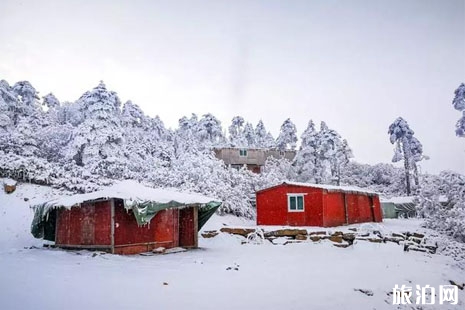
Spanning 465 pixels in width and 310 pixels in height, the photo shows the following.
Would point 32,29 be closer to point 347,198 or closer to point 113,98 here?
point 113,98

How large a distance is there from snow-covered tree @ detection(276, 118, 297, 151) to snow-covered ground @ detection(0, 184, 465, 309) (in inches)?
1592

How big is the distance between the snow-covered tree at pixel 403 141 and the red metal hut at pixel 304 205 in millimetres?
24537

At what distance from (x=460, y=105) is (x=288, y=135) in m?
38.4

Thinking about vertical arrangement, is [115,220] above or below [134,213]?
below

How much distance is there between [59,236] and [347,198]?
1853cm

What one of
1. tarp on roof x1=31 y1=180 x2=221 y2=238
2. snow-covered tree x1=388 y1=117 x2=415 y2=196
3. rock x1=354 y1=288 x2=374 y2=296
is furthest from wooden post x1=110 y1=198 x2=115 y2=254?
snow-covered tree x1=388 y1=117 x2=415 y2=196

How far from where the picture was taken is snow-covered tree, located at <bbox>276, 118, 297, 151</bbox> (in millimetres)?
55588

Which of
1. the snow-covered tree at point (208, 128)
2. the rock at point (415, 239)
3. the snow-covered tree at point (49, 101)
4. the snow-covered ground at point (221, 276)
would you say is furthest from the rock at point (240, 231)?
the snow-covered tree at point (49, 101)

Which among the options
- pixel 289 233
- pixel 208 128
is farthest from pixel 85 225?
pixel 208 128

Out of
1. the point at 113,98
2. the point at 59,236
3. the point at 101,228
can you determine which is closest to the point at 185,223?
the point at 101,228

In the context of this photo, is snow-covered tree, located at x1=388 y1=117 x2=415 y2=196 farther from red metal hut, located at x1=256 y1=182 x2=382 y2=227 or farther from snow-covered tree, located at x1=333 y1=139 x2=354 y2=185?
red metal hut, located at x1=256 y1=182 x2=382 y2=227

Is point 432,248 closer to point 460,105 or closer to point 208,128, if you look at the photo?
point 460,105

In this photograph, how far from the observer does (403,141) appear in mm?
44906

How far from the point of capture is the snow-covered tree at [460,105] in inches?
692
